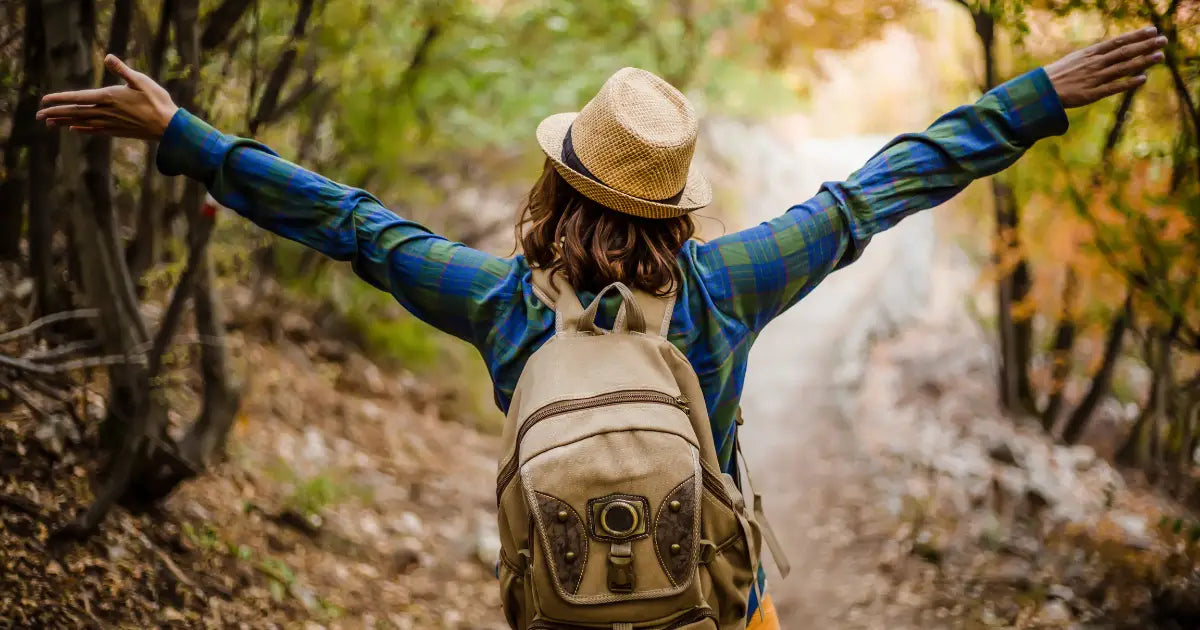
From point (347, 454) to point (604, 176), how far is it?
209 inches

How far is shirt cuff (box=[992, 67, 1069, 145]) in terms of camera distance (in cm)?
189

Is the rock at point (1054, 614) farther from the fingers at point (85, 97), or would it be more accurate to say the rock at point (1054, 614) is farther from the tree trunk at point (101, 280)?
the fingers at point (85, 97)

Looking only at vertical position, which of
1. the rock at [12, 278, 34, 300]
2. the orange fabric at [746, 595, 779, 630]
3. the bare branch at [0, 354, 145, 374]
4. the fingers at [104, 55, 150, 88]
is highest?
the fingers at [104, 55, 150, 88]

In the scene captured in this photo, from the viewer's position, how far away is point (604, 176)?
1.77m

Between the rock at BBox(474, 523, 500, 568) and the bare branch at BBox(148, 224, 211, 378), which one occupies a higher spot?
the bare branch at BBox(148, 224, 211, 378)

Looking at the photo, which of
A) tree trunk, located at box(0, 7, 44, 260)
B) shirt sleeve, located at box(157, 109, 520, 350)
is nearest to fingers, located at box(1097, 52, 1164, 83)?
shirt sleeve, located at box(157, 109, 520, 350)

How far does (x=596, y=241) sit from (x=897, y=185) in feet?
2.13

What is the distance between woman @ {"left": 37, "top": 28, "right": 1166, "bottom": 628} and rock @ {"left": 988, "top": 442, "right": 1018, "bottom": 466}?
19.5ft

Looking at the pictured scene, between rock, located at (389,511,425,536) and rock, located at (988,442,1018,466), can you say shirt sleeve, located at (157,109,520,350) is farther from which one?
rock, located at (988,442,1018,466)

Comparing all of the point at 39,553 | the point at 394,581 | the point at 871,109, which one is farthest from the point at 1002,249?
the point at 871,109

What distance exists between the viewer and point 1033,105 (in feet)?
6.20

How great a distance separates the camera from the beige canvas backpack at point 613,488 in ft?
5.19

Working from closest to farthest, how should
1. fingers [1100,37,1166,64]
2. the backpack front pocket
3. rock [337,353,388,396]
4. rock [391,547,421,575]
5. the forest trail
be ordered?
the backpack front pocket
fingers [1100,37,1166,64]
rock [391,547,421,575]
the forest trail
rock [337,353,388,396]

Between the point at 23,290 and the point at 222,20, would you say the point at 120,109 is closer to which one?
the point at 222,20
